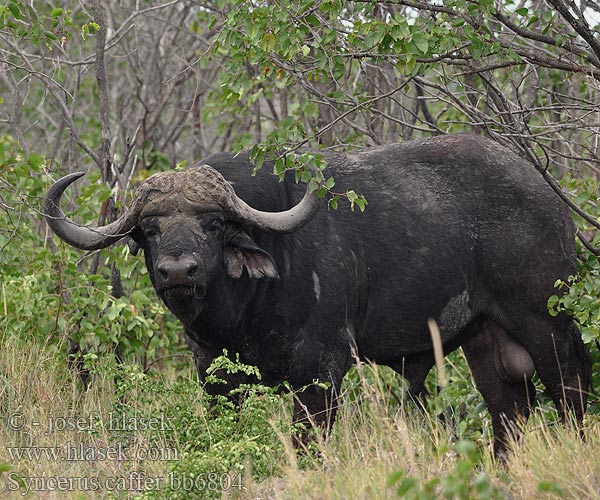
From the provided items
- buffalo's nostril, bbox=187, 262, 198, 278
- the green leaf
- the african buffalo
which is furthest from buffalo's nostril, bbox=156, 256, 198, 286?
the green leaf

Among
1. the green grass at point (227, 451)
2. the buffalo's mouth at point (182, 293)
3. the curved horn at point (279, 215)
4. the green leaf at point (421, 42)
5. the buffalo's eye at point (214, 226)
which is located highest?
the green leaf at point (421, 42)

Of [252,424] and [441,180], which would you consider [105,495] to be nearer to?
[252,424]

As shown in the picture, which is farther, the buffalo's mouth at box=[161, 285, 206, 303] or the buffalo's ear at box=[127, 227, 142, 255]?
the buffalo's ear at box=[127, 227, 142, 255]

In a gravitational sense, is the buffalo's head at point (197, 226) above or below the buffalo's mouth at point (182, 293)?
above

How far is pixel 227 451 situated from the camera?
445 cm

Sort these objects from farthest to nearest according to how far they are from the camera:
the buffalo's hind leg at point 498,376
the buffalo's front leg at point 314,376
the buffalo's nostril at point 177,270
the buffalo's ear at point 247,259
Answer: the buffalo's hind leg at point 498,376 < the buffalo's front leg at point 314,376 < the buffalo's ear at point 247,259 < the buffalo's nostril at point 177,270

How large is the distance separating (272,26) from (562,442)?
240 cm

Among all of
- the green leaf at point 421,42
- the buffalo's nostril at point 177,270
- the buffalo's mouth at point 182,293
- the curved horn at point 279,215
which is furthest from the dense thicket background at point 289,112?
the buffalo's nostril at point 177,270

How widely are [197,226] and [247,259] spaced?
1.15ft

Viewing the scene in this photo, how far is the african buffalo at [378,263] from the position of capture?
5.41 meters

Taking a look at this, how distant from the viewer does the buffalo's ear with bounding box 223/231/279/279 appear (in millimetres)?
5418

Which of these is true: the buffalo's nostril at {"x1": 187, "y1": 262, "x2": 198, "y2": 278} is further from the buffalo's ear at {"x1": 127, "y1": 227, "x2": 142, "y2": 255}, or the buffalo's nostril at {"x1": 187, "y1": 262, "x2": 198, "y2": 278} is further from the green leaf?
the green leaf

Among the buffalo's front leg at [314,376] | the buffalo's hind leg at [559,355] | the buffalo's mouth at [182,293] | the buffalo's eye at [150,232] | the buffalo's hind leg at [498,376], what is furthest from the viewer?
the buffalo's hind leg at [498,376]

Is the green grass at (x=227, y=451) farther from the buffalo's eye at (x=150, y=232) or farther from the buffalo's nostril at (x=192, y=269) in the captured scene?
the buffalo's eye at (x=150, y=232)
